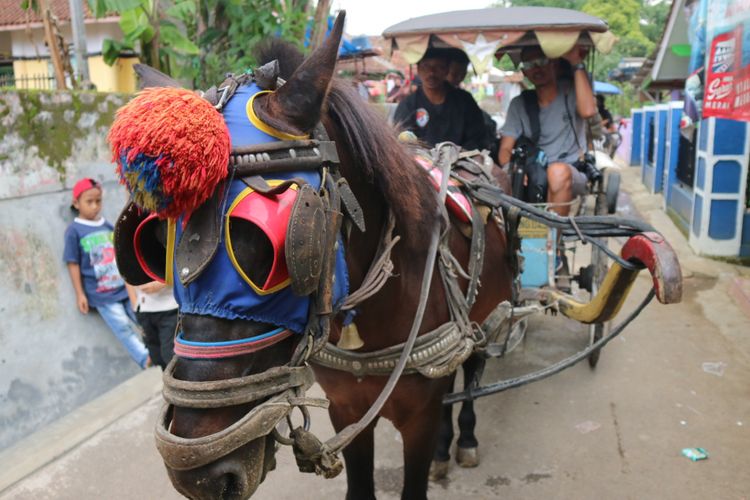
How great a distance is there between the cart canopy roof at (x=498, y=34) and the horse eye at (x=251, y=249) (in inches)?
109

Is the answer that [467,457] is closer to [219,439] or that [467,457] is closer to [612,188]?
[612,188]

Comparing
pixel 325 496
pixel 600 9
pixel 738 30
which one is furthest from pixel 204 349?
pixel 600 9

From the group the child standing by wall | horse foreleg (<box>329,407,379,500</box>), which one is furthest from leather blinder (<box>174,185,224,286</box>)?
the child standing by wall

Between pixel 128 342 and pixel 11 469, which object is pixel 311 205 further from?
pixel 128 342

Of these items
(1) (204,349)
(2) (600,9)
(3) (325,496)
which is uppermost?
(2) (600,9)

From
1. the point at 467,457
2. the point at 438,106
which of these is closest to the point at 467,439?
the point at 467,457

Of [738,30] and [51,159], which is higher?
[738,30]

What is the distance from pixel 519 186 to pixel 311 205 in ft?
9.19

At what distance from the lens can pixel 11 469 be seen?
11.1ft

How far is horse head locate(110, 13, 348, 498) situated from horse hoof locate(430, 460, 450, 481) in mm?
2068

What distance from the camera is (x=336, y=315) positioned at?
5.78 feet

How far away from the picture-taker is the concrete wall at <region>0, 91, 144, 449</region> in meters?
3.67

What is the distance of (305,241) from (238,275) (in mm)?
152

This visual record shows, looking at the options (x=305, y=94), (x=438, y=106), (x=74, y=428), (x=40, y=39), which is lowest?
(x=74, y=428)
